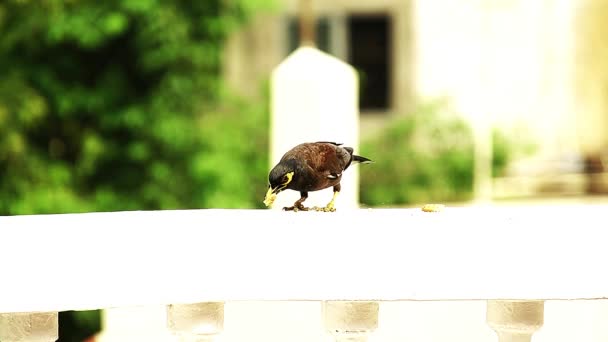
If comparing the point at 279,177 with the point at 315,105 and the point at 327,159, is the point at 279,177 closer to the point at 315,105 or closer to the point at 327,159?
the point at 327,159

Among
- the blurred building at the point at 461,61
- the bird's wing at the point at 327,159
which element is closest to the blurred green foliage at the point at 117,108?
the blurred building at the point at 461,61

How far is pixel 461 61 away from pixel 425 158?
6.01 ft

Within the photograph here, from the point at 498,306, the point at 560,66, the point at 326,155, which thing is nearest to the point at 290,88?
the point at 326,155

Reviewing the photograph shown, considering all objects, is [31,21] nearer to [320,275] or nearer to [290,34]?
[290,34]

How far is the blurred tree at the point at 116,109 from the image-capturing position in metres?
9.30

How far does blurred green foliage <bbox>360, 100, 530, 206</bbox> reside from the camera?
12766 millimetres

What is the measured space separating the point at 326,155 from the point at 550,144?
1321 cm

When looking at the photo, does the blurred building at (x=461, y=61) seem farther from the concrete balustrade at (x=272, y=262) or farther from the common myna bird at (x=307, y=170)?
the concrete balustrade at (x=272, y=262)

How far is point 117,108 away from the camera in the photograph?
10.1 meters

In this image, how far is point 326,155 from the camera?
1.43 m

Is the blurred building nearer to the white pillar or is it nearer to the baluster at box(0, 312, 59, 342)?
the white pillar

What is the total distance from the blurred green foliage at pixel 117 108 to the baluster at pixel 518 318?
790 centimetres

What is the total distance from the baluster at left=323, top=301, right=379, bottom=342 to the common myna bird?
0.20m

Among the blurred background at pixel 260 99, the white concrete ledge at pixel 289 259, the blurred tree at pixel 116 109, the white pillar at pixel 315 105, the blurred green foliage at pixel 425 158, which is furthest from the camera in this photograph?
the blurred green foliage at pixel 425 158
